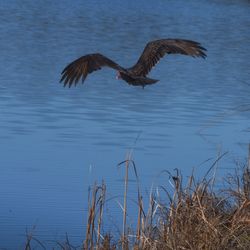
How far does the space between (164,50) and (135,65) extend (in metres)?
0.30

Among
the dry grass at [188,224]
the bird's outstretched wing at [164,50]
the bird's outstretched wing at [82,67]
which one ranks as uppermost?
the bird's outstretched wing at [164,50]

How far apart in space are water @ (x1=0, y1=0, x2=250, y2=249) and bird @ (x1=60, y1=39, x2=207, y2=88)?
886 mm

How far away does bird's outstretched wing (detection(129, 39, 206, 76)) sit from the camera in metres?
6.92

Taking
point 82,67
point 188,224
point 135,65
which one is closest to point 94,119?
point 135,65

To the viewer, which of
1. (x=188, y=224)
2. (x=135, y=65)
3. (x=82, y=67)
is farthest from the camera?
(x=135, y=65)

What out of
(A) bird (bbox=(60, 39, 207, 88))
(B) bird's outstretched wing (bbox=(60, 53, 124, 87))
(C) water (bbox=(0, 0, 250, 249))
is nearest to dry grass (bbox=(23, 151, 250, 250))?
(C) water (bbox=(0, 0, 250, 249))

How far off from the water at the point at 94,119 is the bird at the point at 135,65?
886 millimetres

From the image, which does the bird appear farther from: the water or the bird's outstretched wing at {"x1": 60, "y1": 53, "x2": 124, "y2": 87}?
the water

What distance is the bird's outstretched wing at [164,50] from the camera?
6.92m

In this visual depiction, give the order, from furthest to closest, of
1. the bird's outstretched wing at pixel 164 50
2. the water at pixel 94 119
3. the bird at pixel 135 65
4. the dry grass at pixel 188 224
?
the water at pixel 94 119 < the bird's outstretched wing at pixel 164 50 < the bird at pixel 135 65 < the dry grass at pixel 188 224

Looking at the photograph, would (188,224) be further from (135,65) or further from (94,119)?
(94,119)

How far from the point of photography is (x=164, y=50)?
23.2 feet

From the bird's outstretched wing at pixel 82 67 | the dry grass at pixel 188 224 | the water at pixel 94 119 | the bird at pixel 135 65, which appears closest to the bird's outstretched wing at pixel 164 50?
→ the bird at pixel 135 65

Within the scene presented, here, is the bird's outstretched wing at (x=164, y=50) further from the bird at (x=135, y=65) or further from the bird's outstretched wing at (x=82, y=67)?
the bird's outstretched wing at (x=82, y=67)
